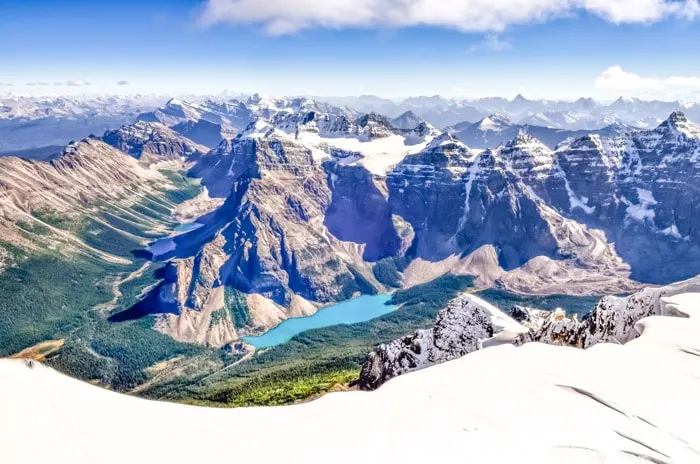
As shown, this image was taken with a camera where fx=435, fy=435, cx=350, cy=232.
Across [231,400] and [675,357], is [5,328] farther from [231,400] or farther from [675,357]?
[675,357]

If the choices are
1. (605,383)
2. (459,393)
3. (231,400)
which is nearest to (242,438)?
(459,393)

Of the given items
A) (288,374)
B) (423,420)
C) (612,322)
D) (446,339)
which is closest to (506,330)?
(446,339)

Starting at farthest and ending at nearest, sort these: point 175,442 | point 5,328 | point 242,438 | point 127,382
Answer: point 5,328 → point 127,382 → point 242,438 → point 175,442

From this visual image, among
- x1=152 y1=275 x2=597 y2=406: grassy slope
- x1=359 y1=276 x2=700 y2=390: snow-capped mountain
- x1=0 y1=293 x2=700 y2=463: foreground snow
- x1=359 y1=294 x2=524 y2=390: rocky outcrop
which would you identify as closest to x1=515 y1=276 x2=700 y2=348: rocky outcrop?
x1=359 y1=276 x2=700 y2=390: snow-capped mountain

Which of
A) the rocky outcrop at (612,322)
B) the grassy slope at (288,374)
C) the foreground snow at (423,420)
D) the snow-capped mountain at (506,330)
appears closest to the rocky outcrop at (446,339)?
the snow-capped mountain at (506,330)

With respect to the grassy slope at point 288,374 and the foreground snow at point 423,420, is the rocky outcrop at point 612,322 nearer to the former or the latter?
the foreground snow at point 423,420
